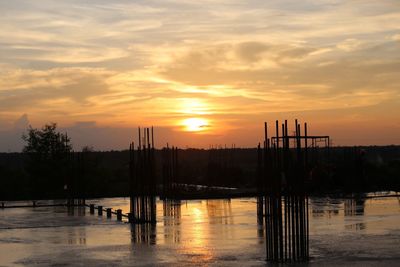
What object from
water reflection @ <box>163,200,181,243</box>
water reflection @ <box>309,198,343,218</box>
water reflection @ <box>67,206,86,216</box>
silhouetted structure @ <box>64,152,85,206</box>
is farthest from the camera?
silhouetted structure @ <box>64,152,85,206</box>

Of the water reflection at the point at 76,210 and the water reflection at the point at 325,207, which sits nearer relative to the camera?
the water reflection at the point at 325,207

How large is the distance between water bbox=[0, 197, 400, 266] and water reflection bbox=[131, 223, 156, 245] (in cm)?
3

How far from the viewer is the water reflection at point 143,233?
2530 centimetres

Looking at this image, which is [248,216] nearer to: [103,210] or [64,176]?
[103,210]

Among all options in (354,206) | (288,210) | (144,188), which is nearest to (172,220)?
(144,188)

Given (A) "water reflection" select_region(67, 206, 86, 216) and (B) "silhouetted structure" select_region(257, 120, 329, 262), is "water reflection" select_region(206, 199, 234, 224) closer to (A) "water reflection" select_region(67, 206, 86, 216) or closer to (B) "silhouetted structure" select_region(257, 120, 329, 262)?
(A) "water reflection" select_region(67, 206, 86, 216)

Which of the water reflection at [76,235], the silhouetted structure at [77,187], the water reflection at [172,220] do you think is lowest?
the water reflection at [76,235]

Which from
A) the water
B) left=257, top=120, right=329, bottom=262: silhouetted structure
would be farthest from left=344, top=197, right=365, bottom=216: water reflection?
left=257, top=120, right=329, bottom=262: silhouetted structure

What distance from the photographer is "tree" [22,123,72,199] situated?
59.8 metres

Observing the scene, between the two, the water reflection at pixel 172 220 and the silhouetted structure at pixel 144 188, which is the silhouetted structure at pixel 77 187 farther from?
the silhouetted structure at pixel 144 188

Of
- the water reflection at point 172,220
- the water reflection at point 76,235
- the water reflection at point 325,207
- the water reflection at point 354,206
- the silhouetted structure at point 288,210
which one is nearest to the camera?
the silhouetted structure at point 288,210

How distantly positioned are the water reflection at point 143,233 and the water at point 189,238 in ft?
0.11

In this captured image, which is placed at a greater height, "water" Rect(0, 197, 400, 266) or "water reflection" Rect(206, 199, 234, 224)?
"water reflection" Rect(206, 199, 234, 224)

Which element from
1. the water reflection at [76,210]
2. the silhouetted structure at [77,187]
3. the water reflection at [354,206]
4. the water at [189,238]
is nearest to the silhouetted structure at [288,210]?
the water at [189,238]
